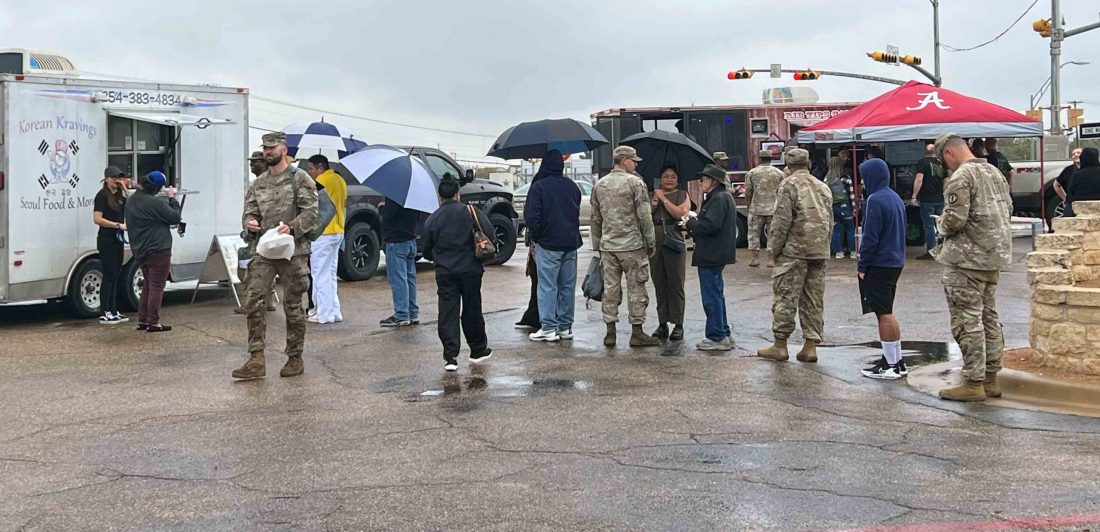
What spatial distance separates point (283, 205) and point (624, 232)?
9.55 feet

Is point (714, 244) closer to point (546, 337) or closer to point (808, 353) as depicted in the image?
point (808, 353)

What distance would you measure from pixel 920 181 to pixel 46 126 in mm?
12137

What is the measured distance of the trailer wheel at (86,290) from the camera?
476 inches

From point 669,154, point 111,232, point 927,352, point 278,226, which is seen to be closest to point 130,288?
point 111,232

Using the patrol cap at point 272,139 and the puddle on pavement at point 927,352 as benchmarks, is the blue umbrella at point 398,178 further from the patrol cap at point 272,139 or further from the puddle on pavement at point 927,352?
the puddle on pavement at point 927,352

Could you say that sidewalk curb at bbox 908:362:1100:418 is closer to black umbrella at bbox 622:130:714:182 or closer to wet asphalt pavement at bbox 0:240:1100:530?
wet asphalt pavement at bbox 0:240:1100:530

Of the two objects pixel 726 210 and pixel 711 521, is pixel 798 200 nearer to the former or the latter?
pixel 726 210

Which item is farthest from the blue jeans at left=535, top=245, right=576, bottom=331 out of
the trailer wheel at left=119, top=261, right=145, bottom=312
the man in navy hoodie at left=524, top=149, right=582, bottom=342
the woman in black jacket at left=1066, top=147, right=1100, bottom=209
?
the woman in black jacket at left=1066, top=147, right=1100, bottom=209

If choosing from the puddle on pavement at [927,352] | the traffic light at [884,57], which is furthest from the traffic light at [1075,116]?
the puddle on pavement at [927,352]

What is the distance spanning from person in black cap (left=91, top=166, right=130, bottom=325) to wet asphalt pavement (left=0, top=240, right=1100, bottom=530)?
1542 millimetres

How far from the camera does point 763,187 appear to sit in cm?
1611

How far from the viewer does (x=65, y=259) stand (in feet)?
39.2

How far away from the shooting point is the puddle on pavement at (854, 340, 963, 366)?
913 cm

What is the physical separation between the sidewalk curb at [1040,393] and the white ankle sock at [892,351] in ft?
0.75
